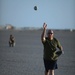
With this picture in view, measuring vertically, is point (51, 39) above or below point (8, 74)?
above

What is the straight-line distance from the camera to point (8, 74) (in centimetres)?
1514

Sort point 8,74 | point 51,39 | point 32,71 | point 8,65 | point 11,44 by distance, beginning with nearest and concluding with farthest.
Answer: point 51,39 < point 8,74 < point 32,71 < point 8,65 < point 11,44

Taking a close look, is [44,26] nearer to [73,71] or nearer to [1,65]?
[73,71]

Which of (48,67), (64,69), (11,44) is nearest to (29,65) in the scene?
(64,69)

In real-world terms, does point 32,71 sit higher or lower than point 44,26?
lower

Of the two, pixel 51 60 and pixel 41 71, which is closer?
pixel 51 60

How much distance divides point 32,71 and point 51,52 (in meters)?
3.86

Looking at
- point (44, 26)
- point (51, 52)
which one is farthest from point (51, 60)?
point (44, 26)

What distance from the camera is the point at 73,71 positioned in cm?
1666

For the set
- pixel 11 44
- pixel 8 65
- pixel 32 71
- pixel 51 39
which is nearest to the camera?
pixel 51 39

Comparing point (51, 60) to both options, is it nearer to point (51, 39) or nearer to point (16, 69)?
point (51, 39)

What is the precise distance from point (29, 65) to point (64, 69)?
6.70 ft

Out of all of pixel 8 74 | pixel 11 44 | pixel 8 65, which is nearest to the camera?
pixel 8 74

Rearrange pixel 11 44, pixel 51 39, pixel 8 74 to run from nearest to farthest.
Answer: pixel 51 39
pixel 8 74
pixel 11 44
